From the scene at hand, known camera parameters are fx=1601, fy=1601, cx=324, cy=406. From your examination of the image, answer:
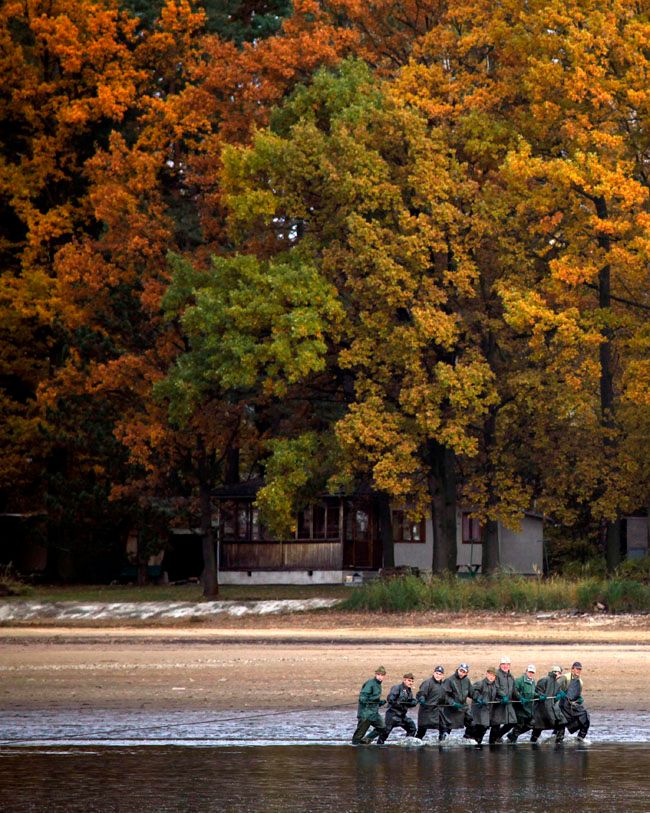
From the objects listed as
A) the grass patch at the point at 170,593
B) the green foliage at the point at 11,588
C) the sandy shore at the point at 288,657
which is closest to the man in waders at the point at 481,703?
the sandy shore at the point at 288,657

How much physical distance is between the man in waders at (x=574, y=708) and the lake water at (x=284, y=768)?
0.28m

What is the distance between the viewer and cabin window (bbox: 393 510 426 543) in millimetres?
63844

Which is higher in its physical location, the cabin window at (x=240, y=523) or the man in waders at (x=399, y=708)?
the cabin window at (x=240, y=523)

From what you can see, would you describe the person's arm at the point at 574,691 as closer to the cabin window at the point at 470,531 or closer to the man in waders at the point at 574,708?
the man in waders at the point at 574,708

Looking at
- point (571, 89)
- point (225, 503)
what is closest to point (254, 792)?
point (571, 89)

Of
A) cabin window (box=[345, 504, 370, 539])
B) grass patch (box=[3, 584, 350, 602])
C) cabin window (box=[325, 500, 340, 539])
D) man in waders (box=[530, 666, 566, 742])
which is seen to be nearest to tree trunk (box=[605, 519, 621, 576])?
grass patch (box=[3, 584, 350, 602])

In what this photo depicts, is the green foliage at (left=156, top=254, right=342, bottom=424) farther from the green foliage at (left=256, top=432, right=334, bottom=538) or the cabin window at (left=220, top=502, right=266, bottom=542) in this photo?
the cabin window at (left=220, top=502, right=266, bottom=542)

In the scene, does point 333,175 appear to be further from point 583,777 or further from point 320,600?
point 583,777

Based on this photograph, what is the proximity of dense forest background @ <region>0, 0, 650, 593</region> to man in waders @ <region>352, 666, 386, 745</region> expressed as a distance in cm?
2458

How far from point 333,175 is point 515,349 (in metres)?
8.35

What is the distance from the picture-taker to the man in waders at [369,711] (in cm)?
2144

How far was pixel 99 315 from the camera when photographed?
187ft

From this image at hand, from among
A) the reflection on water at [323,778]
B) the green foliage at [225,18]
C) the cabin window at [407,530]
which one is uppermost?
the green foliage at [225,18]

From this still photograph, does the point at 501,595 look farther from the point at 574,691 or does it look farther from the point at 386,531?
the point at 574,691
